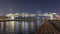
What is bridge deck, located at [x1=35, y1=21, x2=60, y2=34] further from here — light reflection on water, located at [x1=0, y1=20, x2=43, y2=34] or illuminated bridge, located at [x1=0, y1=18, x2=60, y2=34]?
light reflection on water, located at [x1=0, y1=20, x2=43, y2=34]

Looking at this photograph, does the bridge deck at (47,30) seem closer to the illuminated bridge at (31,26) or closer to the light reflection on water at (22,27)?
the illuminated bridge at (31,26)

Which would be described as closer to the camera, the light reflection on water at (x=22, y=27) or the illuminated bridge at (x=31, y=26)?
the illuminated bridge at (x=31, y=26)

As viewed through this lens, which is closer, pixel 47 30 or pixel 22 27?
pixel 47 30

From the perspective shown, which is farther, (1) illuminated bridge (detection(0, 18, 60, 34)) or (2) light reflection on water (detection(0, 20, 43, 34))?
(2) light reflection on water (detection(0, 20, 43, 34))

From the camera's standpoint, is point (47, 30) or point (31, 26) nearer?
point (47, 30)

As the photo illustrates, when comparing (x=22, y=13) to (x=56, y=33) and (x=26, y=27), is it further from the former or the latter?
(x=56, y=33)

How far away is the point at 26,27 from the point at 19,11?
1.17 m

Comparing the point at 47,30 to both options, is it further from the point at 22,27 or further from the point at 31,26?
the point at 22,27

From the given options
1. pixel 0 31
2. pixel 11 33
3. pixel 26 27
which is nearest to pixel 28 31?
pixel 26 27

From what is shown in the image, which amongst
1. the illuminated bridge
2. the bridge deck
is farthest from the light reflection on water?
the bridge deck

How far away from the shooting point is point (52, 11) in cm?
404

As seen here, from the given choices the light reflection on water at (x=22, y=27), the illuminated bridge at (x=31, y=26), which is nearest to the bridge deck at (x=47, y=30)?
the illuminated bridge at (x=31, y=26)

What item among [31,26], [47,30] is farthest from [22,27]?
[47,30]

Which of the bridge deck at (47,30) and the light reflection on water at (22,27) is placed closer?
the bridge deck at (47,30)
